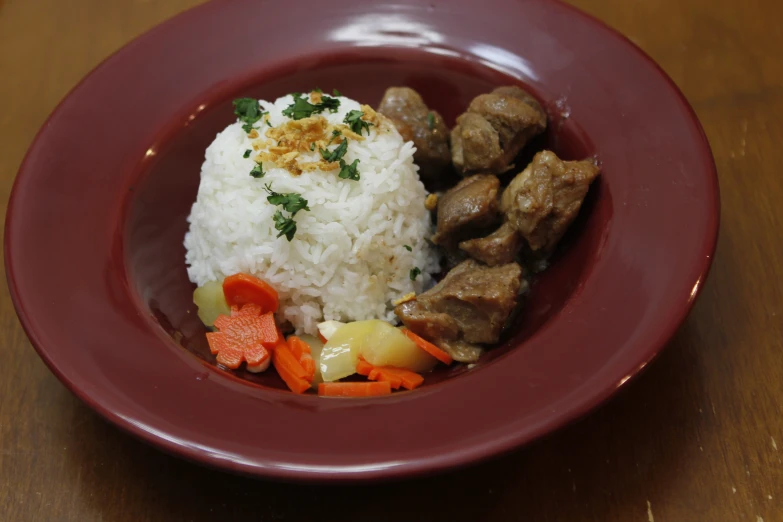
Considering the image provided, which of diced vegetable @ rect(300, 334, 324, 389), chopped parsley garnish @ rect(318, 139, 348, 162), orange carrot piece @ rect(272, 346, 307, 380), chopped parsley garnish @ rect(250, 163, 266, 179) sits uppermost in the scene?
chopped parsley garnish @ rect(318, 139, 348, 162)

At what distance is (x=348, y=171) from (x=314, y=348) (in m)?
0.75

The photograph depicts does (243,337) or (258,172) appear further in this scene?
(258,172)

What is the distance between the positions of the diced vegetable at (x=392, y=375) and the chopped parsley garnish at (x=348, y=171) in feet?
2.57

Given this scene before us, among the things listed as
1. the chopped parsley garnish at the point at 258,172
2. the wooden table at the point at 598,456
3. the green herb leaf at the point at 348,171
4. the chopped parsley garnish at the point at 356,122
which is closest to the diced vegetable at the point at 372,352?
the wooden table at the point at 598,456

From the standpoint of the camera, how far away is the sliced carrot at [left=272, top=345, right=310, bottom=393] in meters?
2.50

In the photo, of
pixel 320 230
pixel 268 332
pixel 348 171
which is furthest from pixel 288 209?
pixel 268 332

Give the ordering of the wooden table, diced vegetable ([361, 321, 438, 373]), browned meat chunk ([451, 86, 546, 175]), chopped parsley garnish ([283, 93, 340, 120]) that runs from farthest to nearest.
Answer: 1. chopped parsley garnish ([283, 93, 340, 120])
2. browned meat chunk ([451, 86, 546, 175])
3. diced vegetable ([361, 321, 438, 373])
4. the wooden table

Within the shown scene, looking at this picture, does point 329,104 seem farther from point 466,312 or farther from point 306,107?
point 466,312

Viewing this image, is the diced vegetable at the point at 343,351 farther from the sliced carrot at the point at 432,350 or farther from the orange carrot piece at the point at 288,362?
the sliced carrot at the point at 432,350

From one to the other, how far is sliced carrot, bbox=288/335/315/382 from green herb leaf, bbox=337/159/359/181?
2.31 ft

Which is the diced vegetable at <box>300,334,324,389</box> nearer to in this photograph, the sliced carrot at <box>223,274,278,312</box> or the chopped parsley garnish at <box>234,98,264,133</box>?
the sliced carrot at <box>223,274,278,312</box>

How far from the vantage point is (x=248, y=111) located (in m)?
3.07

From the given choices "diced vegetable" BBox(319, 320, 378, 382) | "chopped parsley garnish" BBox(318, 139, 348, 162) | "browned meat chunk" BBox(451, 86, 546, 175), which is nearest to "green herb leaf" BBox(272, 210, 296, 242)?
"chopped parsley garnish" BBox(318, 139, 348, 162)

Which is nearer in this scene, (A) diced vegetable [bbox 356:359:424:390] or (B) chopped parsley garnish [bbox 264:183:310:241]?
(A) diced vegetable [bbox 356:359:424:390]
